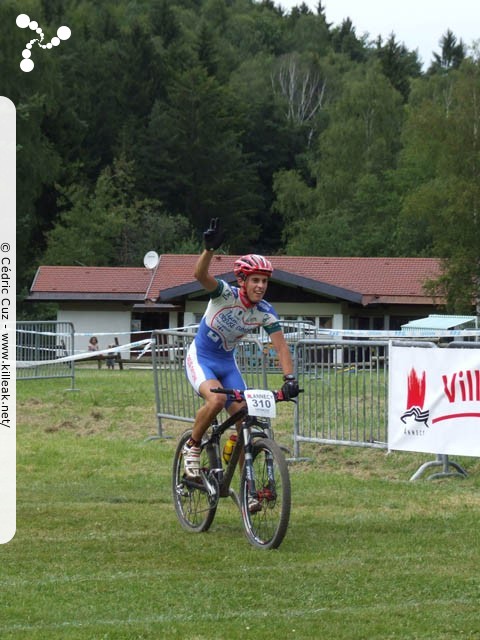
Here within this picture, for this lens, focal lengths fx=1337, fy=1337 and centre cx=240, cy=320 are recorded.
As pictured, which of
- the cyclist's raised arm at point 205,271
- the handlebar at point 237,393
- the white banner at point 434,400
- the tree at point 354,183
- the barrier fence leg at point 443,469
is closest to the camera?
the cyclist's raised arm at point 205,271

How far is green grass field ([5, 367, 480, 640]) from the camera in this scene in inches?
274

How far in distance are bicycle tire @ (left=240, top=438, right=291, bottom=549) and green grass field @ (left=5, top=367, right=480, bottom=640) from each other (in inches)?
6.6

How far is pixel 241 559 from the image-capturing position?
8.81 m

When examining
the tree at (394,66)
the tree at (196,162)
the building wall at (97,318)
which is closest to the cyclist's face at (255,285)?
the building wall at (97,318)

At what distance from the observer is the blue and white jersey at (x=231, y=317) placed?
9.66m

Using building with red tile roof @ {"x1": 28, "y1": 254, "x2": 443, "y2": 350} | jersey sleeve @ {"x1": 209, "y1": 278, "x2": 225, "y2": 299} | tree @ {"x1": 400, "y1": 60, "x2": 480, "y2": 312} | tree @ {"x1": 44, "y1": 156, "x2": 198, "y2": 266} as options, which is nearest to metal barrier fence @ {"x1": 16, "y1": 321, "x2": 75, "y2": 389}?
jersey sleeve @ {"x1": 209, "y1": 278, "x2": 225, "y2": 299}

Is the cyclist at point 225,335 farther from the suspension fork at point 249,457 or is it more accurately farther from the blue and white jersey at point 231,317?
the suspension fork at point 249,457

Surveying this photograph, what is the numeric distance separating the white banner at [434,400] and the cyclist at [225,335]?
149 inches

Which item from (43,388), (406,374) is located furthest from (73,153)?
(406,374)

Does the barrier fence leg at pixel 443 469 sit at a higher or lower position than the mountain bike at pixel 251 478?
lower

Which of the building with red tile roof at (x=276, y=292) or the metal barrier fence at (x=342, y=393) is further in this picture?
the building with red tile roof at (x=276, y=292)

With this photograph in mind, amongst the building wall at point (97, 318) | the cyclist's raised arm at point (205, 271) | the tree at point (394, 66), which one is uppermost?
the tree at point (394, 66)

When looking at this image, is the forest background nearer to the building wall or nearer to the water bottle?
the building wall

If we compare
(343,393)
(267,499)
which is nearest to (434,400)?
(343,393)
